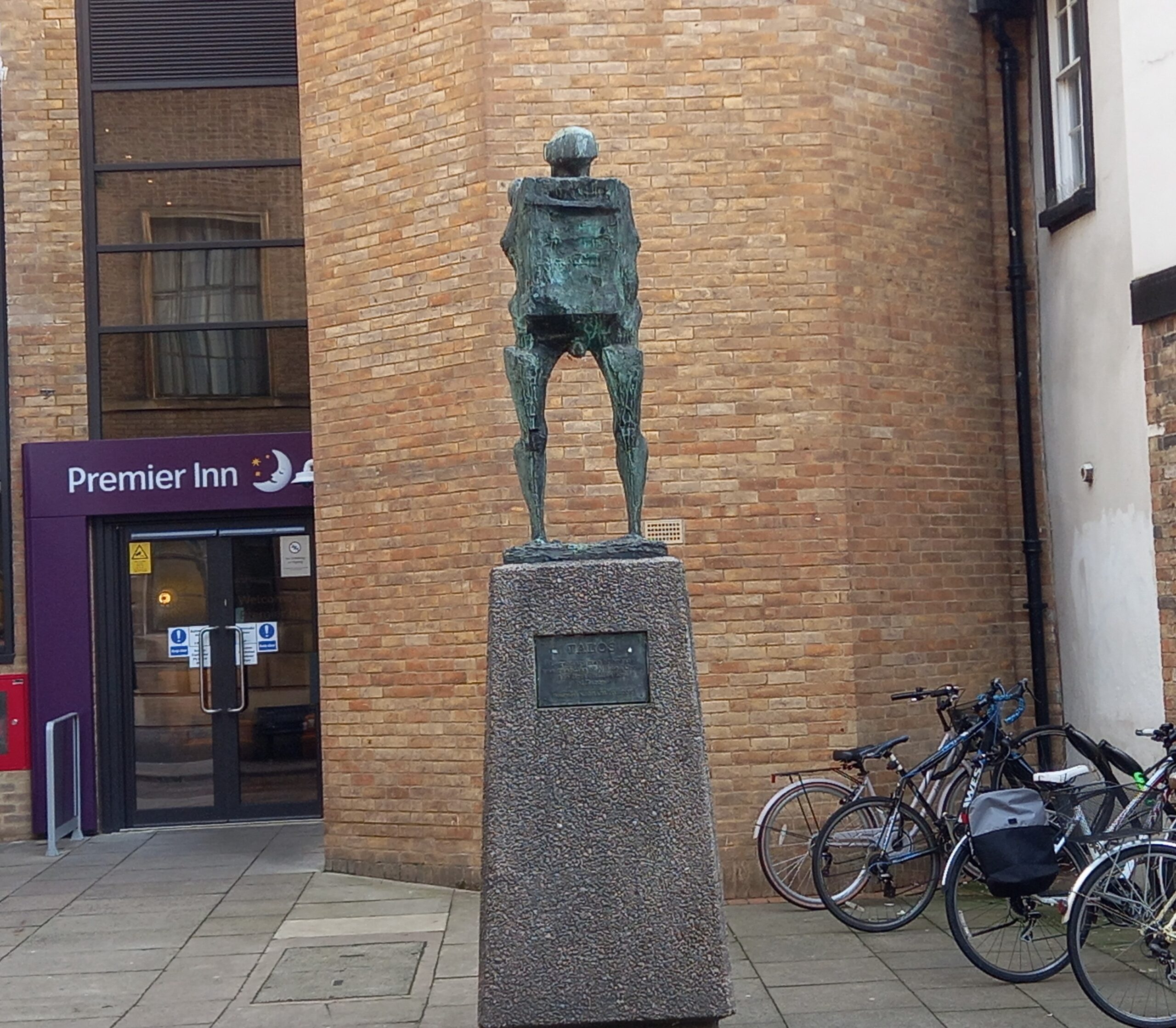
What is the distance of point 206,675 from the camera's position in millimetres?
11711

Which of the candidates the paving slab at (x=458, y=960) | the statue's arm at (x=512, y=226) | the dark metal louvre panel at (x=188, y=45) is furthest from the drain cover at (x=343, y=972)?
the dark metal louvre panel at (x=188, y=45)

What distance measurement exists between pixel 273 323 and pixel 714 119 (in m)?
4.45

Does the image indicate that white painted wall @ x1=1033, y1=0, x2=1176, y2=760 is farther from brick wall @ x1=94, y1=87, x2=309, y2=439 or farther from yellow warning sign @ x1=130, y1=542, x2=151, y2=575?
yellow warning sign @ x1=130, y1=542, x2=151, y2=575

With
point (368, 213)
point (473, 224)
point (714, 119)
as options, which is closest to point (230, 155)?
point (368, 213)

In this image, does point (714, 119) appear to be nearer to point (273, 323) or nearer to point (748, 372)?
point (748, 372)

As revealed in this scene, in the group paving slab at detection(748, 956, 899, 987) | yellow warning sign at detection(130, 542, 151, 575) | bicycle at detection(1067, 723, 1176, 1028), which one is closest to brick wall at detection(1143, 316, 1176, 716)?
bicycle at detection(1067, 723, 1176, 1028)

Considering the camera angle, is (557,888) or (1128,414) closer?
(557,888)

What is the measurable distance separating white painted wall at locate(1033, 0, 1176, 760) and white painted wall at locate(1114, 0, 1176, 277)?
0.06 meters

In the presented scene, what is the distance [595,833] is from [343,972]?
2369mm

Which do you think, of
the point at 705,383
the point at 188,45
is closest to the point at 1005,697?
the point at 705,383

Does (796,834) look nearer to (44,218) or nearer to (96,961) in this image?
(96,961)

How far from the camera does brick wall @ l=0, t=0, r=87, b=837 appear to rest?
11641mm

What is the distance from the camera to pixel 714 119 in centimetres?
887

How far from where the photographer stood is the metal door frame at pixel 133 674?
11578mm
